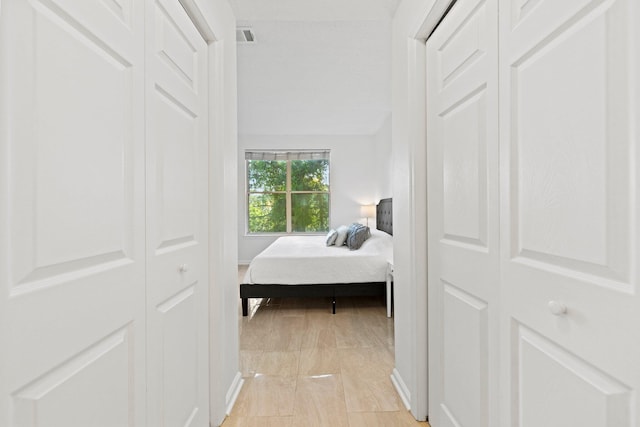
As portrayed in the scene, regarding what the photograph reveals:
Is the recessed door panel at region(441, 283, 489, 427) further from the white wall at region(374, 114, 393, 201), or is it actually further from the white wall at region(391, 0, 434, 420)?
the white wall at region(374, 114, 393, 201)

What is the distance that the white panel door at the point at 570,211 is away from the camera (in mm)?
649

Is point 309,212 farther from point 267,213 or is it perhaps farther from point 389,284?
point 389,284

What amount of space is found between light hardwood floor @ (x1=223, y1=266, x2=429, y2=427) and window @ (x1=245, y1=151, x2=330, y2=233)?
3152 millimetres

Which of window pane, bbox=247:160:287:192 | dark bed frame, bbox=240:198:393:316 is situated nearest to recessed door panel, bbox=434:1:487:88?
dark bed frame, bbox=240:198:393:316

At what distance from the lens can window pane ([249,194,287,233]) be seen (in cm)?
672

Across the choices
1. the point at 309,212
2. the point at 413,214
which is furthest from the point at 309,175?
the point at 413,214

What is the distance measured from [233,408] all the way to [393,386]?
941 millimetres

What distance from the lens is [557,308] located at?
79 cm

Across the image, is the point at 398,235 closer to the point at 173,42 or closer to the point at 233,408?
the point at 233,408

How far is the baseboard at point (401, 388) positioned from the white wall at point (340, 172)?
4.55 meters

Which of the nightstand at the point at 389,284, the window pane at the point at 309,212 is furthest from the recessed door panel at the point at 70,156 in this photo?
the window pane at the point at 309,212

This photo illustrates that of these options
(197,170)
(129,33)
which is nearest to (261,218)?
(197,170)

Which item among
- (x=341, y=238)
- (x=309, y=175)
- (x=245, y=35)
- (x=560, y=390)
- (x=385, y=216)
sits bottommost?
(x=560, y=390)

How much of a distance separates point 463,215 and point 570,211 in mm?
563
